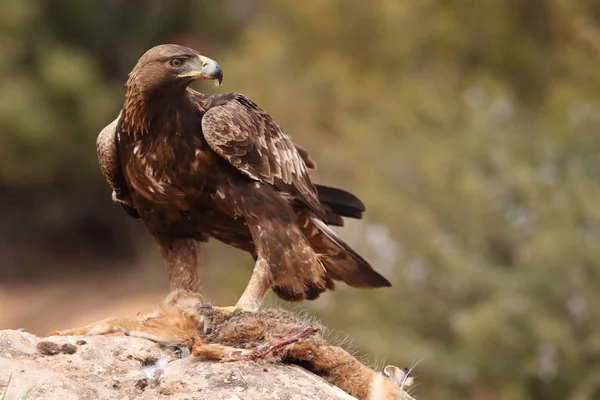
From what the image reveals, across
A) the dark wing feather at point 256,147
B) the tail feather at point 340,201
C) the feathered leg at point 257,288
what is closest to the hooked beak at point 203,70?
the dark wing feather at point 256,147

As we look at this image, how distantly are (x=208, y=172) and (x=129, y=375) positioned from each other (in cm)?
120

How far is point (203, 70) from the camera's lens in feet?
16.0

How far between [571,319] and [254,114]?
6.00m

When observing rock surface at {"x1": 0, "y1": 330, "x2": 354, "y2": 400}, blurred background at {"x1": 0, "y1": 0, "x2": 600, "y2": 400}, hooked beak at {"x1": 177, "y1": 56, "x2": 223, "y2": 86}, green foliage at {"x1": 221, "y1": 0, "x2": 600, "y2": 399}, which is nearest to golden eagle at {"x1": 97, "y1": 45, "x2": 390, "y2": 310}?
hooked beak at {"x1": 177, "y1": 56, "x2": 223, "y2": 86}

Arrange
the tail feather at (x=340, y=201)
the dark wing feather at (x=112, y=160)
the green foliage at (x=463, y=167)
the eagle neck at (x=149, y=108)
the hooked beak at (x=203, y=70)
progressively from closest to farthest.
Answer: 1. the hooked beak at (x=203, y=70)
2. the eagle neck at (x=149, y=108)
3. the dark wing feather at (x=112, y=160)
4. the tail feather at (x=340, y=201)
5. the green foliage at (x=463, y=167)

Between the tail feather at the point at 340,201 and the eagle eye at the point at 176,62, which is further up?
the eagle eye at the point at 176,62

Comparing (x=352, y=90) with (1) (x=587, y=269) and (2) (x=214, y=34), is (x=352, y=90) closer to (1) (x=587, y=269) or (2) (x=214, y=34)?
(2) (x=214, y=34)

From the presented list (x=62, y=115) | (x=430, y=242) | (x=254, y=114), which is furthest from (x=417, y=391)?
(x=62, y=115)

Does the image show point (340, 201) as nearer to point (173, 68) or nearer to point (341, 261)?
point (341, 261)

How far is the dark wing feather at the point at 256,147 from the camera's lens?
199 inches

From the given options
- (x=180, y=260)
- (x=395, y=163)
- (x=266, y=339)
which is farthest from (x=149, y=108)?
(x=395, y=163)

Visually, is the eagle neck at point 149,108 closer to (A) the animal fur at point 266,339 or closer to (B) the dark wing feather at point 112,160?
(B) the dark wing feather at point 112,160

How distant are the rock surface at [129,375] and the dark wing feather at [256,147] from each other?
1.07m

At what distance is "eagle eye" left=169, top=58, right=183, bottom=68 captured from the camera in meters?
4.90
